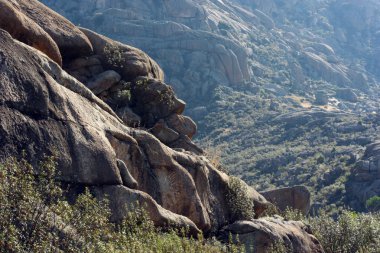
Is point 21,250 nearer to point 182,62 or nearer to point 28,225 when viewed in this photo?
point 28,225

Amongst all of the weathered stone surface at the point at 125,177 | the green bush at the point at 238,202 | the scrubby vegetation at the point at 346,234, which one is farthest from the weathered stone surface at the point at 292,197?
the weathered stone surface at the point at 125,177

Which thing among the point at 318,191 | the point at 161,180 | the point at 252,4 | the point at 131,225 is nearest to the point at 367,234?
the point at 161,180

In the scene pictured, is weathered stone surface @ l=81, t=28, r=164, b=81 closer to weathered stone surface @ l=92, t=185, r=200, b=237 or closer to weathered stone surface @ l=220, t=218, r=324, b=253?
weathered stone surface @ l=220, t=218, r=324, b=253

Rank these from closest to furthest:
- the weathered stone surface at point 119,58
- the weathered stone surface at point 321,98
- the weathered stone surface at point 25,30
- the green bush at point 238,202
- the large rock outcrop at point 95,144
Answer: the large rock outcrop at point 95,144
the weathered stone surface at point 25,30
the green bush at point 238,202
the weathered stone surface at point 119,58
the weathered stone surface at point 321,98

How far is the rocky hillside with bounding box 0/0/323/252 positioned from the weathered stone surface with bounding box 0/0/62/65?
3cm

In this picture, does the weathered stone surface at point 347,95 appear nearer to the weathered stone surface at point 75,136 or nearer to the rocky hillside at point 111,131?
the rocky hillside at point 111,131

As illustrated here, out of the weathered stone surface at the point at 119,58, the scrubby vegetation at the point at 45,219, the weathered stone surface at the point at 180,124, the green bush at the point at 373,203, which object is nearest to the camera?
the scrubby vegetation at the point at 45,219

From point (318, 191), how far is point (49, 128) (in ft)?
176

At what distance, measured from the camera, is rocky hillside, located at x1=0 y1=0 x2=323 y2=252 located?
415 inches

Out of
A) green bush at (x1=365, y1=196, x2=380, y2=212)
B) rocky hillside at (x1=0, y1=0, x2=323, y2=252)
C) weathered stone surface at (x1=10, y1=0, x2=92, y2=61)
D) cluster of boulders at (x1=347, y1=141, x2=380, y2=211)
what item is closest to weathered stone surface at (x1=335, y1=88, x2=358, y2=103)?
cluster of boulders at (x1=347, y1=141, x2=380, y2=211)

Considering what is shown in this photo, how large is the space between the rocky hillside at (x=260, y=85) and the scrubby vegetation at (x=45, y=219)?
4871 centimetres

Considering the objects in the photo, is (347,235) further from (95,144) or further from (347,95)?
(347,95)

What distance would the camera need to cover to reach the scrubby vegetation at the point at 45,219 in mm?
8070

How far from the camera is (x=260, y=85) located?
117375 mm
